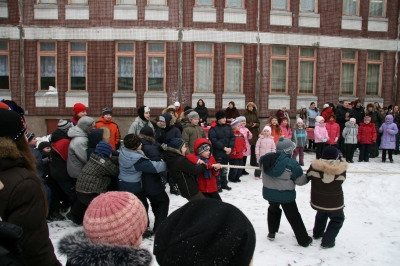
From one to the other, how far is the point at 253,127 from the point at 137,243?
31.9ft

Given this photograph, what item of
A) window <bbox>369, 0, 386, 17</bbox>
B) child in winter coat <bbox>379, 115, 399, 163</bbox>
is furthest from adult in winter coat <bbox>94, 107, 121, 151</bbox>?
window <bbox>369, 0, 386, 17</bbox>

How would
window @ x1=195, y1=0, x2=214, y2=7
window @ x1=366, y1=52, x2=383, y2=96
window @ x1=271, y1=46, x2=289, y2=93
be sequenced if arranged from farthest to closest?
window @ x1=366, y1=52, x2=383, y2=96 → window @ x1=271, y1=46, x2=289, y2=93 → window @ x1=195, y1=0, x2=214, y2=7

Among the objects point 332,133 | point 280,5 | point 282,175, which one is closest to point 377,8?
point 280,5

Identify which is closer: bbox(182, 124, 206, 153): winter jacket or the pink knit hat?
the pink knit hat

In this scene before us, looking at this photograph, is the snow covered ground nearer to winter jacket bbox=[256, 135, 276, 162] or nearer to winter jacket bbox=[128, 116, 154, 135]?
winter jacket bbox=[256, 135, 276, 162]

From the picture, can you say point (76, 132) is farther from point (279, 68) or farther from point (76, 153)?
point (279, 68)

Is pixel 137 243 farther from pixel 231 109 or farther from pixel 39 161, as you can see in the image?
pixel 231 109

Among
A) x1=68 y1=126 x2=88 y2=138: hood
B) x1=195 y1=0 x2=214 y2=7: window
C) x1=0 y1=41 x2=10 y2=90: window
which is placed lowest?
x1=68 y1=126 x2=88 y2=138: hood

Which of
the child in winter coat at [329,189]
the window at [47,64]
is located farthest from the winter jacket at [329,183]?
the window at [47,64]

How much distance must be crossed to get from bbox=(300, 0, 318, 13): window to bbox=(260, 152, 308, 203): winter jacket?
43.5 ft

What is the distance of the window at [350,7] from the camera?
17203 mm

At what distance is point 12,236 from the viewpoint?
1821 millimetres

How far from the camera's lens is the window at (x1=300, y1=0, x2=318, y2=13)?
658 inches

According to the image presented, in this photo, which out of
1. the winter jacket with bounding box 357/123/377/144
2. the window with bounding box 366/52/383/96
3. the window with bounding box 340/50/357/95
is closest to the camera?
the winter jacket with bounding box 357/123/377/144
